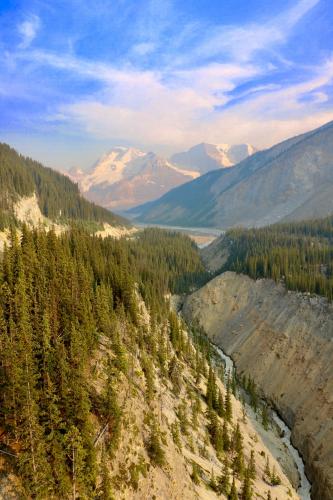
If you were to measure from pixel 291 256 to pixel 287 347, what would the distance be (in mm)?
38927

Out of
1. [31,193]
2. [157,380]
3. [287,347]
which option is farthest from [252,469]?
[31,193]

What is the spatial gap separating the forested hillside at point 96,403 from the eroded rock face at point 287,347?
10952 mm

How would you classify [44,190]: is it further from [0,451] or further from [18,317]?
[0,451]

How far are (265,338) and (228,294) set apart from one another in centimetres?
2606

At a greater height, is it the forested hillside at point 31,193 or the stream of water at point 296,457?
the forested hillside at point 31,193

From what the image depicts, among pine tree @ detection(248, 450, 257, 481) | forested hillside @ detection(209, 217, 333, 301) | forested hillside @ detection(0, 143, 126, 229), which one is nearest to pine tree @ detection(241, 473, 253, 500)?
pine tree @ detection(248, 450, 257, 481)

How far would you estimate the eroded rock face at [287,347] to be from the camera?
2315 inches

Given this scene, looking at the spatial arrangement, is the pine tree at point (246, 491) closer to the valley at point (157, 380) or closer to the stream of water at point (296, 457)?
the valley at point (157, 380)

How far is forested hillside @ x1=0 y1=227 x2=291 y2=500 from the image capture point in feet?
80.3

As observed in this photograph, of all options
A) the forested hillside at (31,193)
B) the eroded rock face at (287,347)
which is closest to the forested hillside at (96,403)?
the eroded rock face at (287,347)

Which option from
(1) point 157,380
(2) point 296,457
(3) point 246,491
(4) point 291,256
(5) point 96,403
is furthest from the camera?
(4) point 291,256

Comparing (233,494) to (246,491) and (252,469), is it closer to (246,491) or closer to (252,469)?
(246,491)

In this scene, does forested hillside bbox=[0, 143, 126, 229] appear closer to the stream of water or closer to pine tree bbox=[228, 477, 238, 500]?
the stream of water

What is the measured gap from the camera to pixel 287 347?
77.2 m
